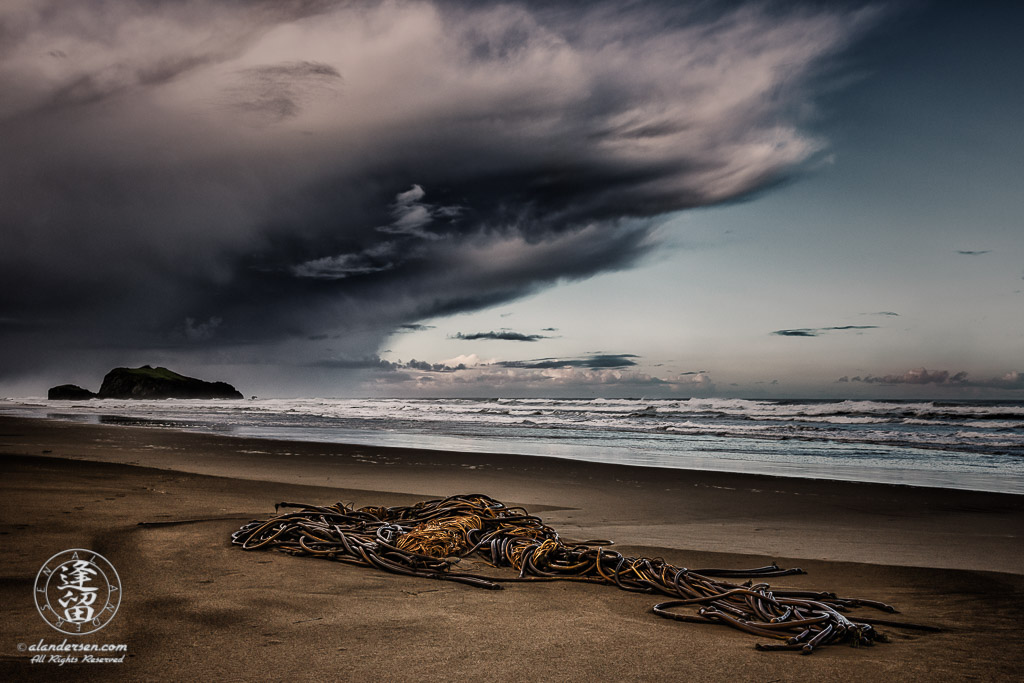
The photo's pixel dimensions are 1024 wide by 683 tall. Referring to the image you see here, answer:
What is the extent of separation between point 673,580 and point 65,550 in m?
4.29

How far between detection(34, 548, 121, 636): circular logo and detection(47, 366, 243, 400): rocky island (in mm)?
101480

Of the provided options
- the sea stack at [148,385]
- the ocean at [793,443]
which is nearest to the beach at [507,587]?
the ocean at [793,443]

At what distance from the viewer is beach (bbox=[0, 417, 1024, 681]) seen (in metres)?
2.69

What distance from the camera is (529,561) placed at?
4309 millimetres

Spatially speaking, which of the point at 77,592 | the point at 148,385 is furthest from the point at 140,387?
the point at 77,592

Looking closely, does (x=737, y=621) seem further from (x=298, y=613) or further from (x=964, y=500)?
(x=964, y=500)

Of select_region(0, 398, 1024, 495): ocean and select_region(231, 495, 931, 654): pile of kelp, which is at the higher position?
select_region(231, 495, 931, 654): pile of kelp

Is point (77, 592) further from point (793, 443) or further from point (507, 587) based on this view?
point (793, 443)

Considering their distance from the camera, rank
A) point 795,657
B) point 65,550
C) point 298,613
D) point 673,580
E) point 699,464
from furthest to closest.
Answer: point 699,464 → point 65,550 → point 673,580 → point 298,613 → point 795,657

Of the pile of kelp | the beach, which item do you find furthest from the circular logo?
the pile of kelp

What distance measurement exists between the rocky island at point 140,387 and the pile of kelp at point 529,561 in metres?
101

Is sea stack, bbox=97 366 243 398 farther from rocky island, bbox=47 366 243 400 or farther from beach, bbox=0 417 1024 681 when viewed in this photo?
beach, bbox=0 417 1024 681

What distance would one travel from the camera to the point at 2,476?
7.88 m

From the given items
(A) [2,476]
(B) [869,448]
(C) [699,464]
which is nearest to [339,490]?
(A) [2,476]
